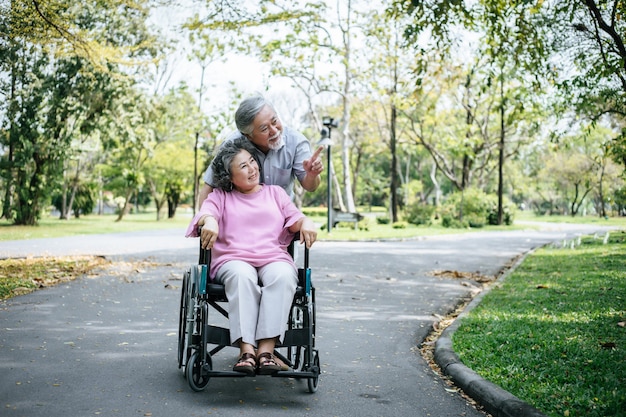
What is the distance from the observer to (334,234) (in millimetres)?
22078

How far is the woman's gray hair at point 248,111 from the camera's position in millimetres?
4434

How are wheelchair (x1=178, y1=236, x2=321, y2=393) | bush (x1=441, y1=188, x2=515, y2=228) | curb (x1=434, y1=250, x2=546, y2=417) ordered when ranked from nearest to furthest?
1. curb (x1=434, y1=250, x2=546, y2=417)
2. wheelchair (x1=178, y1=236, x2=321, y2=393)
3. bush (x1=441, y1=188, x2=515, y2=228)

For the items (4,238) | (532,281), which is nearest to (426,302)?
(532,281)

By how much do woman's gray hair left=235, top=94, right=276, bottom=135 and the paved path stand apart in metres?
1.73

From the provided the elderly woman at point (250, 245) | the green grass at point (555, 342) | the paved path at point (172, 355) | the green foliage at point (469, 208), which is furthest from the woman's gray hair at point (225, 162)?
the green foliage at point (469, 208)

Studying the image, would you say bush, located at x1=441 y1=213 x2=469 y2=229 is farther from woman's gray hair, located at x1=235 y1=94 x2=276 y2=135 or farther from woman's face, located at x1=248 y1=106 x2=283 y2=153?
woman's gray hair, located at x1=235 y1=94 x2=276 y2=135

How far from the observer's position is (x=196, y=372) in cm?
390

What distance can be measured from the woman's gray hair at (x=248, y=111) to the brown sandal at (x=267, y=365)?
1561 mm

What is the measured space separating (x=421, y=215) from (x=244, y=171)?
29.2 m

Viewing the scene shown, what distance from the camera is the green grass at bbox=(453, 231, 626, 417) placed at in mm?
3773

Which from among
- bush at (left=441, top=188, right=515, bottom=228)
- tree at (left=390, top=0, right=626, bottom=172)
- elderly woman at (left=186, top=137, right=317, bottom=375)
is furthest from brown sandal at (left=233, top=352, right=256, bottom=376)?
bush at (left=441, top=188, right=515, bottom=228)

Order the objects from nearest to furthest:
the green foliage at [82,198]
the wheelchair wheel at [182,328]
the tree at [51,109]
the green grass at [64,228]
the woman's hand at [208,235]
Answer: the woman's hand at [208,235] → the wheelchair wheel at [182,328] → the green grass at [64,228] → the tree at [51,109] → the green foliage at [82,198]

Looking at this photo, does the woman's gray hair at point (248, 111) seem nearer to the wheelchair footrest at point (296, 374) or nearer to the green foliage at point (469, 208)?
the wheelchair footrest at point (296, 374)

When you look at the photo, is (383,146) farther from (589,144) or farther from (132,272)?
(132,272)
